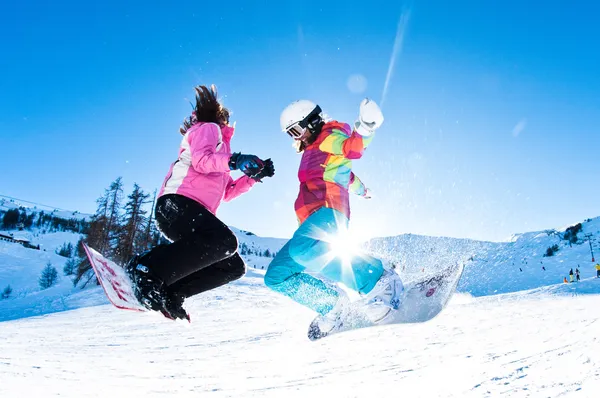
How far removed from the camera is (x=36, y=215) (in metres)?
167

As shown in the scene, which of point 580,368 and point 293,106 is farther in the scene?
point 293,106

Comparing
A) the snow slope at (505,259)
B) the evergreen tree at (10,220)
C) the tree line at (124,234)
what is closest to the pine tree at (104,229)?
the tree line at (124,234)

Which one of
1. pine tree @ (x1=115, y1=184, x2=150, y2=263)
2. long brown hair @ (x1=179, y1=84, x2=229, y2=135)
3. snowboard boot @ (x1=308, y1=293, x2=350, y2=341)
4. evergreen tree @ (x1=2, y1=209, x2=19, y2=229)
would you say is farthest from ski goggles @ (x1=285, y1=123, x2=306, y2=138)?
evergreen tree @ (x1=2, y1=209, x2=19, y2=229)

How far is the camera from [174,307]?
10.2ft

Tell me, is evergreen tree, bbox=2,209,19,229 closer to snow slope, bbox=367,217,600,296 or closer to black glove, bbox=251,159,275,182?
snow slope, bbox=367,217,600,296

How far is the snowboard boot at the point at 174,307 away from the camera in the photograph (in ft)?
10.1

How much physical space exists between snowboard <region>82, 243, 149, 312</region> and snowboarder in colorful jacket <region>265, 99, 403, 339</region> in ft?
4.15

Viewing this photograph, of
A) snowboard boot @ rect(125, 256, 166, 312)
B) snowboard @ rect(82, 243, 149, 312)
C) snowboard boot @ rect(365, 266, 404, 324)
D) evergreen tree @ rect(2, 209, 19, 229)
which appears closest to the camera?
snowboard @ rect(82, 243, 149, 312)

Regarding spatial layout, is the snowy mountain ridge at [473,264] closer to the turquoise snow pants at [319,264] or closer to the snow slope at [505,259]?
the snow slope at [505,259]

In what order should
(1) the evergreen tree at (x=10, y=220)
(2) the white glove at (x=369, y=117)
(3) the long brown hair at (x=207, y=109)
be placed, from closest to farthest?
1. (2) the white glove at (x=369, y=117)
2. (3) the long brown hair at (x=207, y=109)
3. (1) the evergreen tree at (x=10, y=220)

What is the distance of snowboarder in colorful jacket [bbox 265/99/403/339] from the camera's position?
3303 millimetres

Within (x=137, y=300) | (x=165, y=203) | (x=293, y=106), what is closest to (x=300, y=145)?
(x=293, y=106)

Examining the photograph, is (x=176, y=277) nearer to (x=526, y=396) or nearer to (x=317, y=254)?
(x=317, y=254)

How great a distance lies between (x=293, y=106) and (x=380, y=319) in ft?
7.37
